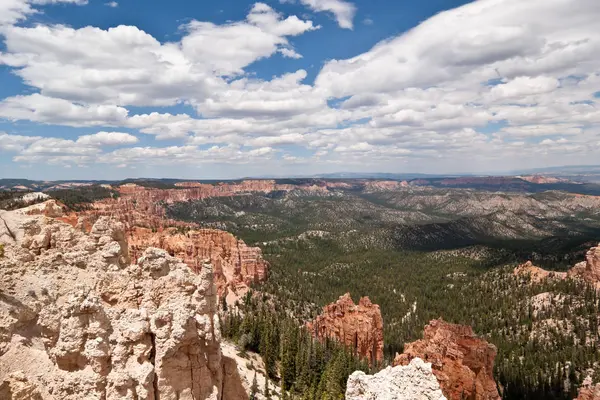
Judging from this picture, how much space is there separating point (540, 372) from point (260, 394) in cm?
6046

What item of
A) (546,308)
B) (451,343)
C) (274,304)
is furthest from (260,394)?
(546,308)

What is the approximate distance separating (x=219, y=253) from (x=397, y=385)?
90012 millimetres

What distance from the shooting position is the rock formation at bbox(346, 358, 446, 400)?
39.6 feet

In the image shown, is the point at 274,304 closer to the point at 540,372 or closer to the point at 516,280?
the point at 540,372

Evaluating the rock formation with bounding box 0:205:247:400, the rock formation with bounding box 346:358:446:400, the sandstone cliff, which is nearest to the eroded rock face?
the sandstone cliff

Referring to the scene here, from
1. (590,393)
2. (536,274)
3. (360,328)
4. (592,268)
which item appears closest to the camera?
(590,393)

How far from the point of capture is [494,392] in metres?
40.2

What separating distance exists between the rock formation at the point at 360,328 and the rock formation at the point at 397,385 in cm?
5689

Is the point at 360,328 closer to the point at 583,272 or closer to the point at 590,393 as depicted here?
the point at 590,393

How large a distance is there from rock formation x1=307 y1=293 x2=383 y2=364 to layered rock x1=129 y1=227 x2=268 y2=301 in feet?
83.5

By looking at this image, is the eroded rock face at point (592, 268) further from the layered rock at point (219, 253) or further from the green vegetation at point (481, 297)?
the layered rock at point (219, 253)

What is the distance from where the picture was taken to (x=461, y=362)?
138 feet

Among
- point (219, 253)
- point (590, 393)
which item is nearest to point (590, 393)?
point (590, 393)

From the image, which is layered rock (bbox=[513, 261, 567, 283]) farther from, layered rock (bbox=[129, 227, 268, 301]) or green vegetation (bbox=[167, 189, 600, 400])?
layered rock (bbox=[129, 227, 268, 301])
